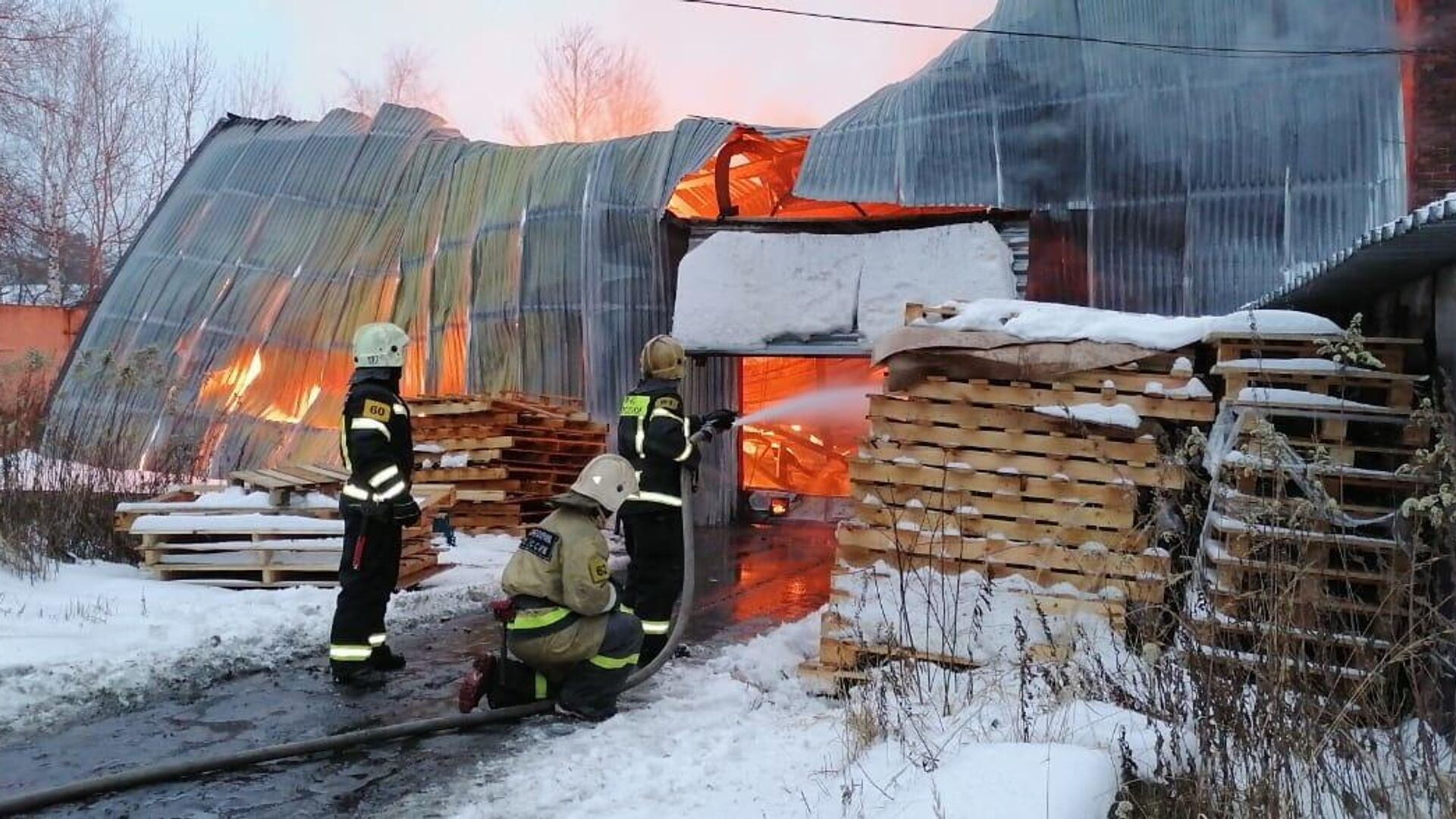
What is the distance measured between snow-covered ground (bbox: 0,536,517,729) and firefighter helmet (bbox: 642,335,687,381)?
2.66 meters

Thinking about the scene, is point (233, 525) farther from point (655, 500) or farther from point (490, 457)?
point (490, 457)

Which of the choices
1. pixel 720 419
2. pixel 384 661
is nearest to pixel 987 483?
pixel 720 419

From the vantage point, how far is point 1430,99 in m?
10.6

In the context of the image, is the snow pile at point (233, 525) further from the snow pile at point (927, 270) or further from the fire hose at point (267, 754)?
the snow pile at point (927, 270)

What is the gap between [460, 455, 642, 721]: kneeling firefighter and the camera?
5148 mm

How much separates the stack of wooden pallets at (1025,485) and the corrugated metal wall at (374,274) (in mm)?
8444

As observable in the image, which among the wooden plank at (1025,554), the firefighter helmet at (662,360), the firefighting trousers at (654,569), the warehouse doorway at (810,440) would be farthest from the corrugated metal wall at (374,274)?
the wooden plank at (1025,554)

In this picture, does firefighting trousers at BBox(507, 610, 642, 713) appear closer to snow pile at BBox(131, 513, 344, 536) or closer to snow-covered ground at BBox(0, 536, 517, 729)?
snow-covered ground at BBox(0, 536, 517, 729)

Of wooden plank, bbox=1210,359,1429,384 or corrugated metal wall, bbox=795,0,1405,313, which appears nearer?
wooden plank, bbox=1210,359,1429,384

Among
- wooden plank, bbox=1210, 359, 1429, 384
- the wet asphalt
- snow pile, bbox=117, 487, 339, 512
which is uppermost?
wooden plank, bbox=1210, 359, 1429, 384

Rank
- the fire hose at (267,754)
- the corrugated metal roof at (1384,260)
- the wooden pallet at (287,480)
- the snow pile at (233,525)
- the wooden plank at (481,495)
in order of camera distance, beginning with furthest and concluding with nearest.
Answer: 1. the wooden plank at (481,495)
2. the wooden pallet at (287,480)
3. the snow pile at (233,525)
4. the corrugated metal roof at (1384,260)
5. the fire hose at (267,754)

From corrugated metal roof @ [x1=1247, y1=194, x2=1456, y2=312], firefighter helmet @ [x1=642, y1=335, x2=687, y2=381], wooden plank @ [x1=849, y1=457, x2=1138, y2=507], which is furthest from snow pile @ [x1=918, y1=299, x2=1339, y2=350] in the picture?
firefighter helmet @ [x1=642, y1=335, x2=687, y2=381]

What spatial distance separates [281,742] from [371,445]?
5.57 ft

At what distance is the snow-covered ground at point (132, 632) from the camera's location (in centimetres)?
537
